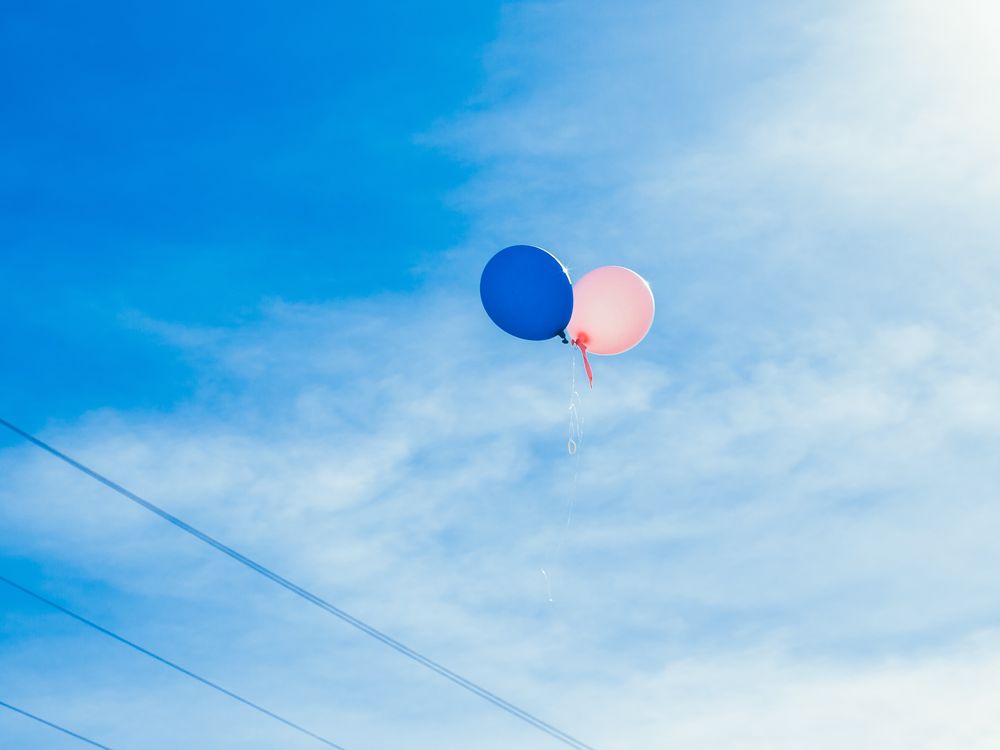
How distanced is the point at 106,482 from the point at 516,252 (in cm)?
484

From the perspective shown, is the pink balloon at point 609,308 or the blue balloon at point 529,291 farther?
the pink balloon at point 609,308

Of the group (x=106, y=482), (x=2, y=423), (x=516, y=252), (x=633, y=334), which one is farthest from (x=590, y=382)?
(x=2, y=423)

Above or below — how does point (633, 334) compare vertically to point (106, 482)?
above

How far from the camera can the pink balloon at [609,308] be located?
12.3 meters

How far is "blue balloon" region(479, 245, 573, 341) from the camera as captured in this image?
1199cm

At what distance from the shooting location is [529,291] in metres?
12.0

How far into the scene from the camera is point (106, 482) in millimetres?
11219

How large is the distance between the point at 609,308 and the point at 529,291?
966 millimetres

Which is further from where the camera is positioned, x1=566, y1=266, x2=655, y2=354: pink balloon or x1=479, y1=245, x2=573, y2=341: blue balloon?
x1=566, y1=266, x2=655, y2=354: pink balloon

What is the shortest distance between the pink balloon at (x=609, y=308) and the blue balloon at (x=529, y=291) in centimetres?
26

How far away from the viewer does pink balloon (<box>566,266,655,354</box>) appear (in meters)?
12.3

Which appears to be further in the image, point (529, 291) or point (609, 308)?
point (609, 308)

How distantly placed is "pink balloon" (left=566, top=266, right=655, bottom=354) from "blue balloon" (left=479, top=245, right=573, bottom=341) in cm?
26

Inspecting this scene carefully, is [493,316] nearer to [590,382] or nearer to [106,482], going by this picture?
[590,382]
